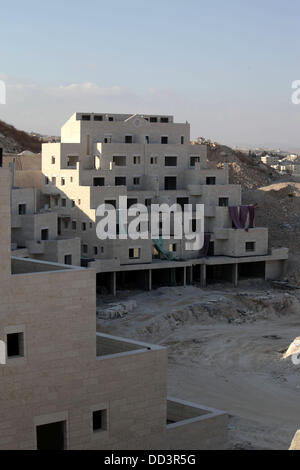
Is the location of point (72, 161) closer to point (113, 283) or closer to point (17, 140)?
point (113, 283)

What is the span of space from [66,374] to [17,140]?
226ft

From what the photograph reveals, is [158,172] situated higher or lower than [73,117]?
lower

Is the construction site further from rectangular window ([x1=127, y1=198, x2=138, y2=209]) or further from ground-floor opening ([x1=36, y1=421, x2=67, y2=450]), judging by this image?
rectangular window ([x1=127, y1=198, x2=138, y2=209])

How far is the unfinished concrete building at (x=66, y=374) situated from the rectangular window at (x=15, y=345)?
0.03 meters

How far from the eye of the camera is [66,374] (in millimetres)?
23031

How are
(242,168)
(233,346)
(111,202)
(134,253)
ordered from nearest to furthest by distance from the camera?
(233,346)
(134,253)
(111,202)
(242,168)

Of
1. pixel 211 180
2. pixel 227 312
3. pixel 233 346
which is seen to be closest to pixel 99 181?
pixel 211 180

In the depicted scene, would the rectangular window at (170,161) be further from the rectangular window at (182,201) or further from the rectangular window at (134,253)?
the rectangular window at (134,253)

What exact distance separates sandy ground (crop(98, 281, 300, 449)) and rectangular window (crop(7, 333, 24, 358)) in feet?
32.9

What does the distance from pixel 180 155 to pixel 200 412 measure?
35.2 metres
